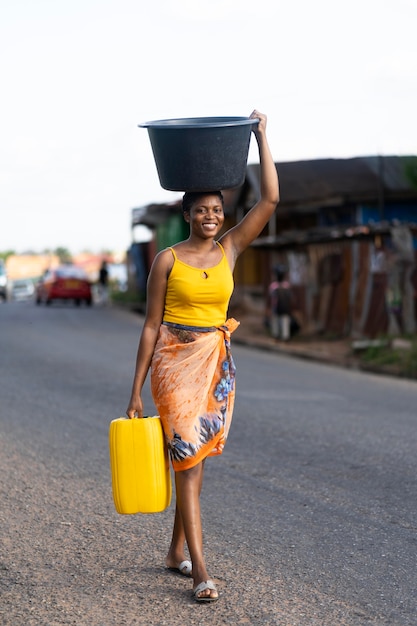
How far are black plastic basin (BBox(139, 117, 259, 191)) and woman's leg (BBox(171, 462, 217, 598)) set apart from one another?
124 cm

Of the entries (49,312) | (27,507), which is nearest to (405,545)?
(27,507)

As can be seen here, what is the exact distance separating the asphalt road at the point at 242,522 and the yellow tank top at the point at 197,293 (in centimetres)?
117

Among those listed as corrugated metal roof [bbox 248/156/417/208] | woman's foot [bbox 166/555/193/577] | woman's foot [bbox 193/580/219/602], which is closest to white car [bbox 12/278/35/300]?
corrugated metal roof [bbox 248/156/417/208]

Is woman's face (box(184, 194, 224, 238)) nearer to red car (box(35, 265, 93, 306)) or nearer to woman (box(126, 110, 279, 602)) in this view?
woman (box(126, 110, 279, 602))

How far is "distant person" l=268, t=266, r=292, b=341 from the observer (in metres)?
21.8

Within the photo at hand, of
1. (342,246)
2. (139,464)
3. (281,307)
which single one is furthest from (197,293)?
(342,246)

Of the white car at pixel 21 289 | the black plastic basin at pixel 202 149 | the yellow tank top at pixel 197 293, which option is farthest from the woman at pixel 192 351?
the white car at pixel 21 289

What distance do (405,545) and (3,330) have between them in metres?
19.3

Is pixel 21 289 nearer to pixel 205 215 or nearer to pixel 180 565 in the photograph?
pixel 180 565

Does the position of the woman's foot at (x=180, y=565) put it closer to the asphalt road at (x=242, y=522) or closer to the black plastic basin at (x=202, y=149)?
the asphalt road at (x=242, y=522)

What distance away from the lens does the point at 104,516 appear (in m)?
6.11

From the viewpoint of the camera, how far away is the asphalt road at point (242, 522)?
4.39 metres

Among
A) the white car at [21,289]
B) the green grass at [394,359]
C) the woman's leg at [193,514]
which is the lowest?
the white car at [21,289]

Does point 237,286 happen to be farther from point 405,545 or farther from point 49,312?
point 405,545
